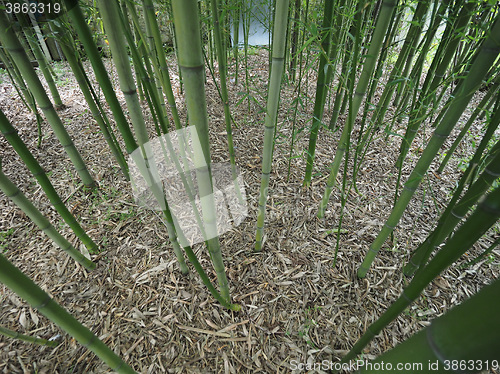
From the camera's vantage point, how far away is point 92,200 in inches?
62.3

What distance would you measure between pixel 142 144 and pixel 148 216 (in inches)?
37.7

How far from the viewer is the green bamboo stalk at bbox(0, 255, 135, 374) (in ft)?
1.51

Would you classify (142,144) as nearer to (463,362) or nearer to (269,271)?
(463,362)

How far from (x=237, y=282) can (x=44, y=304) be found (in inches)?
32.5

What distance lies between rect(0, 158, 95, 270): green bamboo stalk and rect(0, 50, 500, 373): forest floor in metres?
0.10

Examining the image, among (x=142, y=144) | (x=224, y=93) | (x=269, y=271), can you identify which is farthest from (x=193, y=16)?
(x=269, y=271)

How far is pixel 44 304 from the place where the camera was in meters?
0.53

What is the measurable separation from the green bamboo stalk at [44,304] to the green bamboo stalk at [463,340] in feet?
2.18

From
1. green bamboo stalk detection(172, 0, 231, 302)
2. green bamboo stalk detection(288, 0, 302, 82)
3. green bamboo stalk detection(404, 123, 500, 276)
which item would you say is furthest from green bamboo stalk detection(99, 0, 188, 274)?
green bamboo stalk detection(404, 123, 500, 276)

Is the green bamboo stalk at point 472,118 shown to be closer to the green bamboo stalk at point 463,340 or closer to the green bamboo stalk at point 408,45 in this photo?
the green bamboo stalk at point 408,45

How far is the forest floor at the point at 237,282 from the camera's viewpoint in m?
1.00

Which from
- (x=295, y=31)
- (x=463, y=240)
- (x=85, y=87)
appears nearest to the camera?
(x=463, y=240)

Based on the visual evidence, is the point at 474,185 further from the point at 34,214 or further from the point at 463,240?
the point at 34,214

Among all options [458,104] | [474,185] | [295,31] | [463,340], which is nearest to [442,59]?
[458,104]
